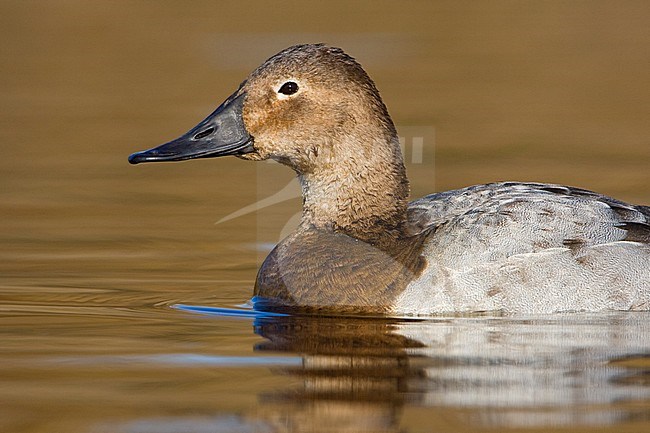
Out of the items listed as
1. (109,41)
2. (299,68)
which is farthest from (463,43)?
(299,68)

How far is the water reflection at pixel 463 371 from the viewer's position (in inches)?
221

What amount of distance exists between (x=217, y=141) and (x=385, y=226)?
1.09 metres

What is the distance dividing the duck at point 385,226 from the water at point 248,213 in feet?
0.65

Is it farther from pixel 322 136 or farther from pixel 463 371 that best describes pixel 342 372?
pixel 322 136

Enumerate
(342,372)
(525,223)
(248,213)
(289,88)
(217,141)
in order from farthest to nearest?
1. (248,213)
2. (217,141)
3. (289,88)
4. (525,223)
5. (342,372)

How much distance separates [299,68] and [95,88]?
7907mm

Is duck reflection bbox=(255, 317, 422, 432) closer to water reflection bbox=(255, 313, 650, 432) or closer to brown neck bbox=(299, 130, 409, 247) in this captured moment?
water reflection bbox=(255, 313, 650, 432)

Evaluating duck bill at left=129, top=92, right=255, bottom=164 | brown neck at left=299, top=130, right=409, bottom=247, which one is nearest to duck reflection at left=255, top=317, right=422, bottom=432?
brown neck at left=299, top=130, right=409, bottom=247

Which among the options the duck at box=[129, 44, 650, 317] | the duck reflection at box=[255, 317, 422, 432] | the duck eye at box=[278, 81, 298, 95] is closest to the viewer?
the duck reflection at box=[255, 317, 422, 432]

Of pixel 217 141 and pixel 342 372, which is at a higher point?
pixel 217 141

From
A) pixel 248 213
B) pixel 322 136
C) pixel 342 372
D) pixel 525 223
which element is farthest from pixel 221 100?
pixel 342 372

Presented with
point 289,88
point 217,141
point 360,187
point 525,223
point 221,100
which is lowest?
point 525,223

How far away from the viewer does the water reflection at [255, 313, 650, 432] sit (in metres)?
5.60

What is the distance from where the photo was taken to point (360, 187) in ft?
26.8
